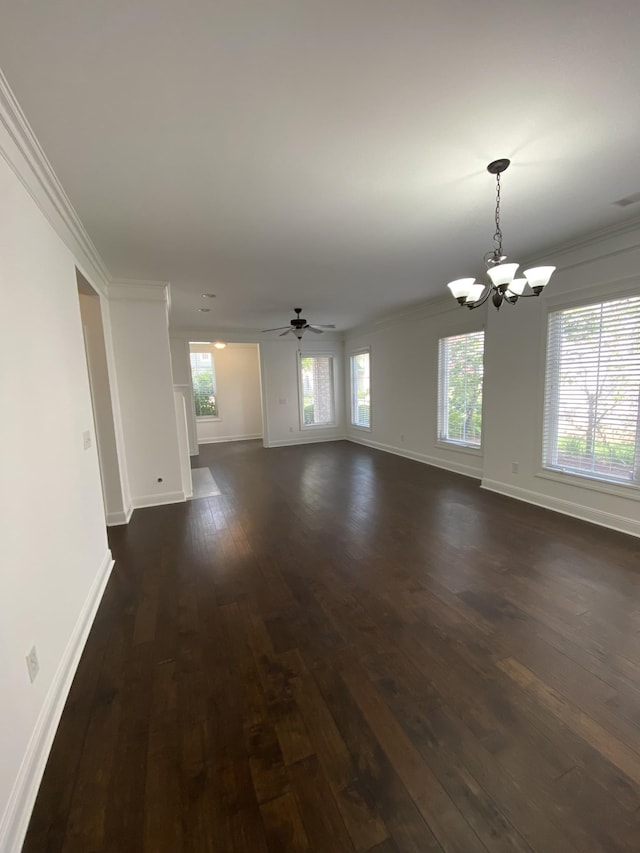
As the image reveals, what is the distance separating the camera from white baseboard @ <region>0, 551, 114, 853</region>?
1135mm

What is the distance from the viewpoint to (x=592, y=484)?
3486 millimetres

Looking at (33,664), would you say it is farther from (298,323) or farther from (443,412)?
(443,412)

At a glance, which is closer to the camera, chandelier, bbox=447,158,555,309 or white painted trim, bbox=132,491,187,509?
chandelier, bbox=447,158,555,309

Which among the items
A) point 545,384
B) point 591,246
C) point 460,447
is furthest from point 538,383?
point 460,447

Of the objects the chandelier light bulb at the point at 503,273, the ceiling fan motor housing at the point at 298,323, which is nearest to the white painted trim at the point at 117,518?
the ceiling fan motor housing at the point at 298,323

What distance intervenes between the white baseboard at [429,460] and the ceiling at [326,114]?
318cm

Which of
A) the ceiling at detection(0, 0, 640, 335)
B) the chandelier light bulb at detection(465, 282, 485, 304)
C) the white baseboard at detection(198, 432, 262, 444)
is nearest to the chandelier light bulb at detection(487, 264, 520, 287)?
the chandelier light bulb at detection(465, 282, 485, 304)

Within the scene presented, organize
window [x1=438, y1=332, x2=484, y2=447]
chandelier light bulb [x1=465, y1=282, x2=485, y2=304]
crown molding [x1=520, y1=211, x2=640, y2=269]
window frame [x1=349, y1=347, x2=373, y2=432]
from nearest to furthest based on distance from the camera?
1. chandelier light bulb [x1=465, y1=282, x2=485, y2=304]
2. crown molding [x1=520, y1=211, x2=640, y2=269]
3. window [x1=438, y1=332, x2=484, y2=447]
4. window frame [x1=349, y1=347, x2=373, y2=432]

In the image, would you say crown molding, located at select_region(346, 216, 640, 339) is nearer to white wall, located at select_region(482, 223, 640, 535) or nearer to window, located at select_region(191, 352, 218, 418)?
white wall, located at select_region(482, 223, 640, 535)

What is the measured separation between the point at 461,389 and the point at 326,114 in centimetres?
432

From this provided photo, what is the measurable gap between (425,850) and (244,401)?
8.80 meters

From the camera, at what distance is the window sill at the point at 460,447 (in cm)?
512

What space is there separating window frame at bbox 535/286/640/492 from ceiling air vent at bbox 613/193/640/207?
68 centimetres

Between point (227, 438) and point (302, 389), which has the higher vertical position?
point (302, 389)
